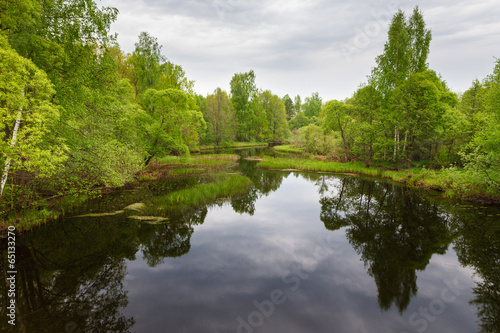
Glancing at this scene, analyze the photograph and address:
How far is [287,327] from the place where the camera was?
6.81 metres

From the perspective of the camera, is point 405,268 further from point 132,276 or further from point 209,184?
point 209,184

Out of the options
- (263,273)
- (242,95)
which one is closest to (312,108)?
(242,95)

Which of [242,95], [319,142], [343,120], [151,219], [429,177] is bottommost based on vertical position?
[151,219]

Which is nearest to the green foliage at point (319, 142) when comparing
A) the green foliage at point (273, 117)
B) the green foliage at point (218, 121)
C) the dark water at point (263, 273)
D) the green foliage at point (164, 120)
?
the green foliage at point (218, 121)

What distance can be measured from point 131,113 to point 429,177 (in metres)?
33.2

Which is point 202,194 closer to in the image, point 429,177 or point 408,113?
point 429,177

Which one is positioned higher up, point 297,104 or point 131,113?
point 297,104

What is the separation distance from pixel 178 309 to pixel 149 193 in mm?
14831

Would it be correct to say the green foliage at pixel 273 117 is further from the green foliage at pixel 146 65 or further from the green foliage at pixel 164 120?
the green foliage at pixel 164 120

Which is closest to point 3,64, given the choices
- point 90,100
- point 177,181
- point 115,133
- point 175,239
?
point 90,100

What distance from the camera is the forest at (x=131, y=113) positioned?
32.4ft

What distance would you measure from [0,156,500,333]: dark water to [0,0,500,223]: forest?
12.6 feet

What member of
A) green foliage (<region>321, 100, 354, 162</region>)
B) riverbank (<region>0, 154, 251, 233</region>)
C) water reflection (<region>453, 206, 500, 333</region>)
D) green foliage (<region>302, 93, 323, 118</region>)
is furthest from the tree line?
green foliage (<region>302, 93, 323, 118</region>)

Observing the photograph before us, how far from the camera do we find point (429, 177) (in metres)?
24.5
